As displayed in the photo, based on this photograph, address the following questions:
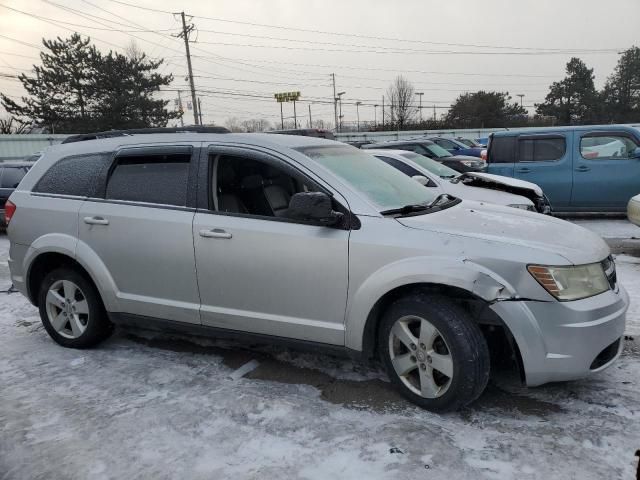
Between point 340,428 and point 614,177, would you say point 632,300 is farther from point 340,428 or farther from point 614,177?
point 614,177

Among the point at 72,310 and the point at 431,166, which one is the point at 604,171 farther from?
the point at 72,310

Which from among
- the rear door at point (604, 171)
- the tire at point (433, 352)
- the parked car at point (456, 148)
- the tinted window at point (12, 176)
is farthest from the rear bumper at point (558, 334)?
the parked car at point (456, 148)

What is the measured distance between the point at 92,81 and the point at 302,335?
4807 centimetres

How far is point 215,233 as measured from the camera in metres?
3.64

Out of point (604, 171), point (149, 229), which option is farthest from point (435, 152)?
point (149, 229)

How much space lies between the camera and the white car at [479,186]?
25.0 ft

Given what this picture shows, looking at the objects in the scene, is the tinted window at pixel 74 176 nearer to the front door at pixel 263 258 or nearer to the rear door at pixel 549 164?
the front door at pixel 263 258

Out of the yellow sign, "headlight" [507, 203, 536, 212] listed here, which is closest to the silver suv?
"headlight" [507, 203, 536, 212]

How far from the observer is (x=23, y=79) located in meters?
44.6

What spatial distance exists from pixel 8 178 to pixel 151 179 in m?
8.42

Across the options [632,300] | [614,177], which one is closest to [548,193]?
[614,177]

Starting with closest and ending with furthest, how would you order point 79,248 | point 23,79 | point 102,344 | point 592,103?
1. point 79,248
2. point 102,344
3. point 23,79
4. point 592,103

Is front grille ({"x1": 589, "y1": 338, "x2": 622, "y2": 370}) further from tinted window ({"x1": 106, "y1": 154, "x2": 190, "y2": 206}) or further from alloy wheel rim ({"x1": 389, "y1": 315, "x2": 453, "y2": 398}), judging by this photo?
tinted window ({"x1": 106, "y1": 154, "x2": 190, "y2": 206})

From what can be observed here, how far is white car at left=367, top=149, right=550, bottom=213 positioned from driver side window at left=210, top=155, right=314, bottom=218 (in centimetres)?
365
